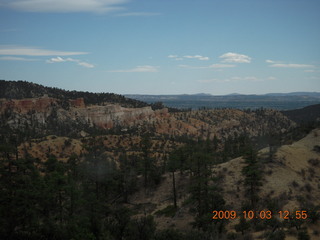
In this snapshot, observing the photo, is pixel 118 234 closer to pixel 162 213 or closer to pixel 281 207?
pixel 162 213

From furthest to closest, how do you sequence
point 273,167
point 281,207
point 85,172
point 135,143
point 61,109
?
point 61,109 → point 135,143 → point 273,167 → point 85,172 → point 281,207

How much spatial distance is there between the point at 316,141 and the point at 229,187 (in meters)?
21.4

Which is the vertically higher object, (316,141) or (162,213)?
(316,141)

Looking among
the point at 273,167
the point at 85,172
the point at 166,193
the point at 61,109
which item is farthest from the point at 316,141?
the point at 61,109

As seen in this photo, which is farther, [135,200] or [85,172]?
[135,200]

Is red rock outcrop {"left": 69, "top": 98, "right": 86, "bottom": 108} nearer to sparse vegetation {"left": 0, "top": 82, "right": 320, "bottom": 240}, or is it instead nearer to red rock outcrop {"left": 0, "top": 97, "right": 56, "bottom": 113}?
red rock outcrop {"left": 0, "top": 97, "right": 56, "bottom": 113}

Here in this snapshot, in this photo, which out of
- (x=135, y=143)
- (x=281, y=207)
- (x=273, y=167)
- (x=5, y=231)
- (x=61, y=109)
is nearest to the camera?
(x=5, y=231)

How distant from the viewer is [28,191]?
940 inches
